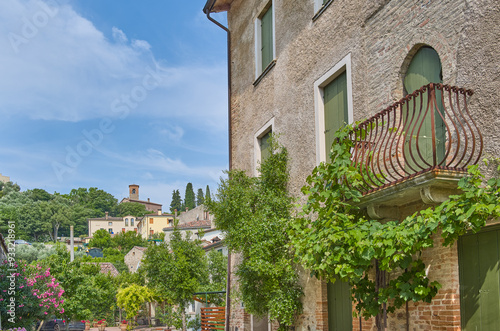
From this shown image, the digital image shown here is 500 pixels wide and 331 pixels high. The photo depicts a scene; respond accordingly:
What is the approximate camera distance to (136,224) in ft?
405

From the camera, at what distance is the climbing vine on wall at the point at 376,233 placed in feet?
17.7

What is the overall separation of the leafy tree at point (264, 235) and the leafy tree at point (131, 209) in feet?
414

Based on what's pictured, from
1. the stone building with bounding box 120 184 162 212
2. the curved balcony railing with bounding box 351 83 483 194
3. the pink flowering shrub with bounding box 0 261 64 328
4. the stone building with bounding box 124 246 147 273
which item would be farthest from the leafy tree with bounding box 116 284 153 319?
the stone building with bounding box 120 184 162 212

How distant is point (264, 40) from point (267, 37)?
21cm

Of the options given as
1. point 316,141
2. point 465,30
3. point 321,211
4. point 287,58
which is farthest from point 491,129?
point 287,58

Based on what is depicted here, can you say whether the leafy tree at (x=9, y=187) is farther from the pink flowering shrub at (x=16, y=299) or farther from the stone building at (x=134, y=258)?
the pink flowering shrub at (x=16, y=299)

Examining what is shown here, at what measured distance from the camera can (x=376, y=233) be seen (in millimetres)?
6230

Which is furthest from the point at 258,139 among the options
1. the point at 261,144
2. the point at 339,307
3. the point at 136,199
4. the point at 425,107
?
the point at 136,199

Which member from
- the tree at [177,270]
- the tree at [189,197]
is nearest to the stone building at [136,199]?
the tree at [189,197]

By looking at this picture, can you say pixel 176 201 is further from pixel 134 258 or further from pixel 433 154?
pixel 433 154

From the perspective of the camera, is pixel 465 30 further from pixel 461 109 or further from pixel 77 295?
pixel 77 295

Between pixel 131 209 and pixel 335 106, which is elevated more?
pixel 131 209

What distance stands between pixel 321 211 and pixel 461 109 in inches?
87.0

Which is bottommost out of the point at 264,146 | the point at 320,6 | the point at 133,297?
the point at 133,297
